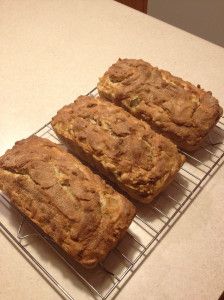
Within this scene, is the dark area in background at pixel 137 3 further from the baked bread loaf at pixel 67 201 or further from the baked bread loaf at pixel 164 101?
the baked bread loaf at pixel 67 201

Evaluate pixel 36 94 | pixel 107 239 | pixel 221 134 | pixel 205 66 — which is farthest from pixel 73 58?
pixel 107 239

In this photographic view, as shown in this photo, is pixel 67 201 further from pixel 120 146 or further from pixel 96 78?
pixel 96 78

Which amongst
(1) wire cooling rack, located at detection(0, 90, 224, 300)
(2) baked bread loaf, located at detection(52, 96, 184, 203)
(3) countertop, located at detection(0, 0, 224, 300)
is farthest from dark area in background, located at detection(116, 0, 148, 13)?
(1) wire cooling rack, located at detection(0, 90, 224, 300)

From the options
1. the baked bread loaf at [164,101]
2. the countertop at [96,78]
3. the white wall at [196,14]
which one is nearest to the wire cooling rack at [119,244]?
the countertop at [96,78]

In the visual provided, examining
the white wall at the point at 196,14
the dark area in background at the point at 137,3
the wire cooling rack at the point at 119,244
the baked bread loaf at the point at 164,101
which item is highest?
the white wall at the point at 196,14

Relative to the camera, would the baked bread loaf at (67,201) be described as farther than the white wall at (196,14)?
No

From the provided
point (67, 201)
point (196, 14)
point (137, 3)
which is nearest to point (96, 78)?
point (67, 201)

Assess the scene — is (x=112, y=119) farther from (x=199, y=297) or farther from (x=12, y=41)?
(x=12, y=41)
